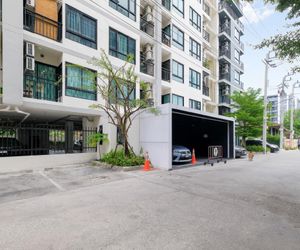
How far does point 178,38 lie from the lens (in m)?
19.5

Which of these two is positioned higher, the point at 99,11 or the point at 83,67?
the point at 99,11

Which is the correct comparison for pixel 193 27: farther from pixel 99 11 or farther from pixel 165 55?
pixel 99 11

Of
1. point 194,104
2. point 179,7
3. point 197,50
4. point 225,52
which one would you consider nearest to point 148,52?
point 179,7

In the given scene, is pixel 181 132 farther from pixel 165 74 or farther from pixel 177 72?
pixel 177 72

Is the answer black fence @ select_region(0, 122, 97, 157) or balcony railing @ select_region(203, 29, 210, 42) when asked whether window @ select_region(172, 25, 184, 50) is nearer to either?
balcony railing @ select_region(203, 29, 210, 42)

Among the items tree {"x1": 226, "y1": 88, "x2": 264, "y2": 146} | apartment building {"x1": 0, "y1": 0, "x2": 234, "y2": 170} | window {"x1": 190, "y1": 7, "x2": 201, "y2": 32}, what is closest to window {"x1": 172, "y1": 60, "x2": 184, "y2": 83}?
apartment building {"x1": 0, "y1": 0, "x2": 234, "y2": 170}

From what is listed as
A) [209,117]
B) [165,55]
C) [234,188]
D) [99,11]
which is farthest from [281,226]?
[165,55]

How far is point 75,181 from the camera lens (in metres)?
7.94

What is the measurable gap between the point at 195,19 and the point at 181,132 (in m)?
12.8

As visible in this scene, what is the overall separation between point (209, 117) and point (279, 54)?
7.86 metres

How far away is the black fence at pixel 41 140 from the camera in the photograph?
33.3ft

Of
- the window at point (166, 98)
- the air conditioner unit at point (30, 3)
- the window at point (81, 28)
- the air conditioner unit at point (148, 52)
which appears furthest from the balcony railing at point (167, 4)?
the air conditioner unit at point (30, 3)

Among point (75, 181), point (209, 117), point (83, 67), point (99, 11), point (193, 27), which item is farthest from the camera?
point (193, 27)

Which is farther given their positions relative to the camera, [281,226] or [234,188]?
[234,188]
